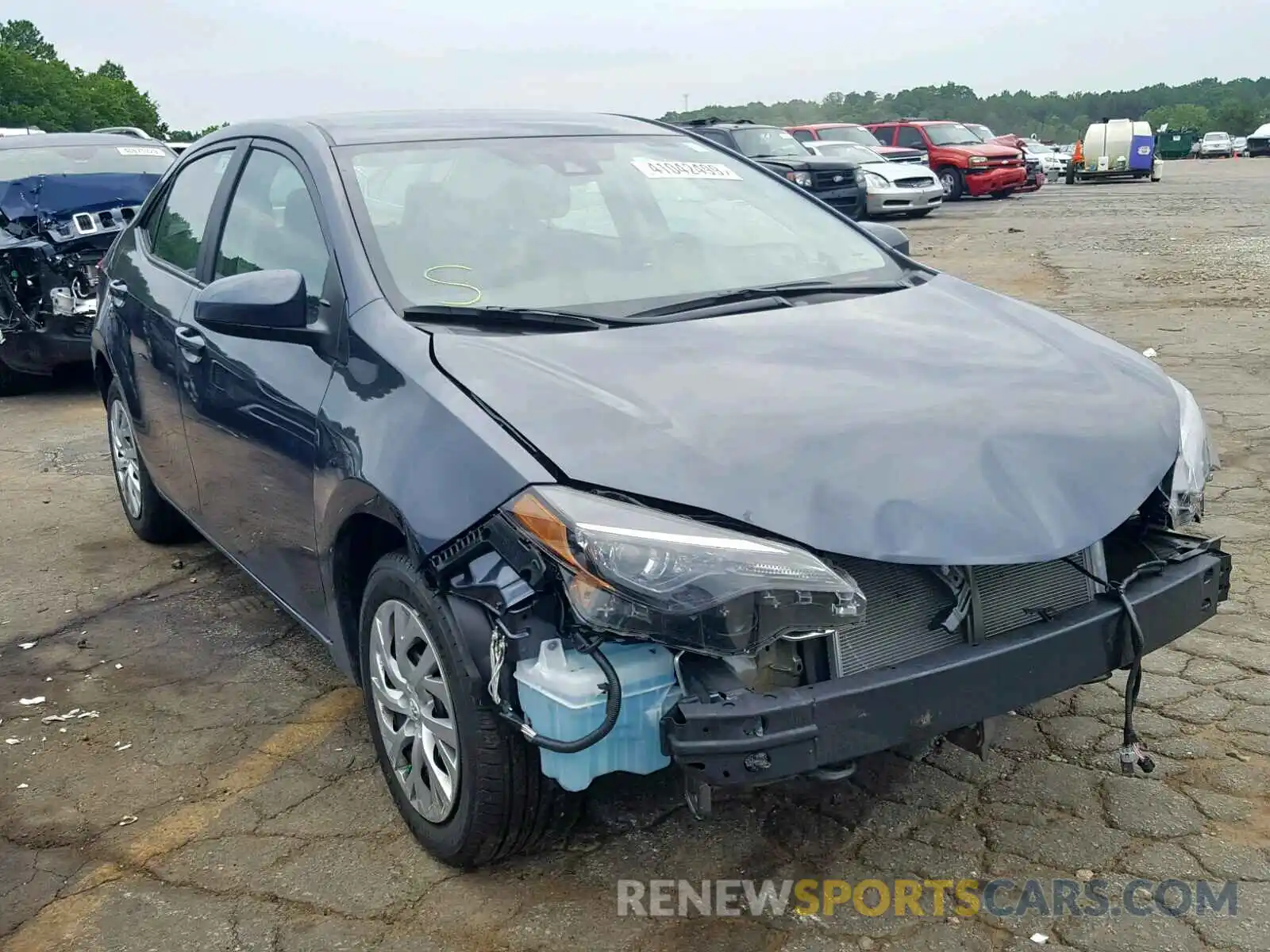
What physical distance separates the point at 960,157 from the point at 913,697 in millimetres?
25124

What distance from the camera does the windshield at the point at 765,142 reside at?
18703 millimetres

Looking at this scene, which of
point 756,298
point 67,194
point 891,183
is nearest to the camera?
point 756,298

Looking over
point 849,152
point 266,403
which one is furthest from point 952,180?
point 266,403

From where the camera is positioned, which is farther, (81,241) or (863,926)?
(81,241)

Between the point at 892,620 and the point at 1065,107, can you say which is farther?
the point at 1065,107

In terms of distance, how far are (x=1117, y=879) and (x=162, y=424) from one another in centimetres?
333

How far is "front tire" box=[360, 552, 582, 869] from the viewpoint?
242cm

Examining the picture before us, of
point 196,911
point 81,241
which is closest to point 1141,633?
point 196,911

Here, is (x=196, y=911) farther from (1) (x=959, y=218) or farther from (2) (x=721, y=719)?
(1) (x=959, y=218)

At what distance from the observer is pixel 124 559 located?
5059mm

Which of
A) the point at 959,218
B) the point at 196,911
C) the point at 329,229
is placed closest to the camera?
the point at 196,911

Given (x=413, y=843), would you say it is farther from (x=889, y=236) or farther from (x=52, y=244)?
(x=52, y=244)

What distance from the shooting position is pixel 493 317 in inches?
115

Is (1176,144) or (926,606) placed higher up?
(1176,144)
